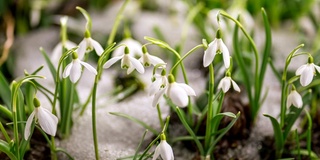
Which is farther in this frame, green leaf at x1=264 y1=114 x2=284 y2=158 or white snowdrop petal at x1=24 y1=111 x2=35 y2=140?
green leaf at x1=264 y1=114 x2=284 y2=158

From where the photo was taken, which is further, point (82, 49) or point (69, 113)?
point (69, 113)

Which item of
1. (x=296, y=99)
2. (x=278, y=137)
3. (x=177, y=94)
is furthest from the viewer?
(x=278, y=137)

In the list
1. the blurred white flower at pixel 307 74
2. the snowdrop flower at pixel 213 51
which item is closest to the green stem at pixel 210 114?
the snowdrop flower at pixel 213 51

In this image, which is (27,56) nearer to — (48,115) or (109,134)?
(109,134)

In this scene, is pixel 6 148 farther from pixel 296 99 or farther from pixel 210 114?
pixel 296 99

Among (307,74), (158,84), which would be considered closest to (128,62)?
(158,84)

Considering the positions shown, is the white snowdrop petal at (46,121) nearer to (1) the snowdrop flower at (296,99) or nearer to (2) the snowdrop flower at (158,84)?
(2) the snowdrop flower at (158,84)

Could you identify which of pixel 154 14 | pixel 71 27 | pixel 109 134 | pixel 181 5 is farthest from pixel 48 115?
pixel 154 14

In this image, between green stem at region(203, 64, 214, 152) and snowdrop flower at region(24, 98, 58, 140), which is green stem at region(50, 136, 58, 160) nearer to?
snowdrop flower at region(24, 98, 58, 140)

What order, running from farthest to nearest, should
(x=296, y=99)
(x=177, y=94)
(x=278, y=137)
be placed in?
(x=278, y=137)
(x=296, y=99)
(x=177, y=94)

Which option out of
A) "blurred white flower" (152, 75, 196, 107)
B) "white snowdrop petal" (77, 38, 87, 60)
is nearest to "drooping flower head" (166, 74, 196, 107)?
"blurred white flower" (152, 75, 196, 107)

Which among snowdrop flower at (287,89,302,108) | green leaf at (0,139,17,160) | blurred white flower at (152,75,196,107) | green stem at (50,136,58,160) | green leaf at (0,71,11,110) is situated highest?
blurred white flower at (152,75,196,107)

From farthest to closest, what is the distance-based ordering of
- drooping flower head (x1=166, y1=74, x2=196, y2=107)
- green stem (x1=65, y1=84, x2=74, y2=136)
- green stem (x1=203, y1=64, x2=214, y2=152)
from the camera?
green stem (x1=65, y1=84, x2=74, y2=136) < green stem (x1=203, y1=64, x2=214, y2=152) < drooping flower head (x1=166, y1=74, x2=196, y2=107)
